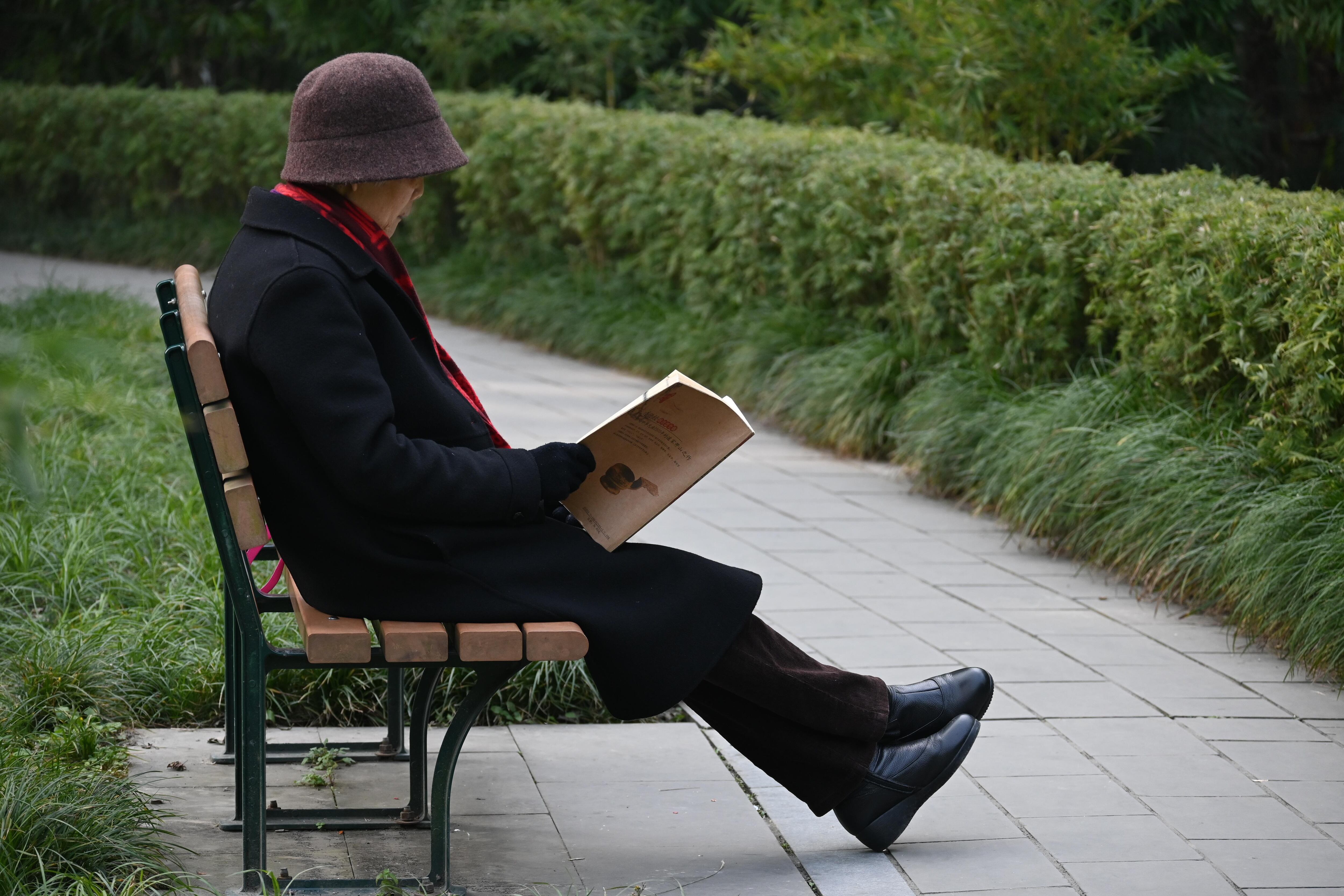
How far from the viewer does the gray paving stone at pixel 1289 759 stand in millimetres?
3660

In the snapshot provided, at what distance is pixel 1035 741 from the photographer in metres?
3.84

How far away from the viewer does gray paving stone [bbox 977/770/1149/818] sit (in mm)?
3389

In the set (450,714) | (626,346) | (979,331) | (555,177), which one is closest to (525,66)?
(555,177)

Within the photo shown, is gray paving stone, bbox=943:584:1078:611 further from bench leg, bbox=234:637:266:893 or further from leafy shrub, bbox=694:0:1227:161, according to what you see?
leafy shrub, bbox=694:0:1227:161

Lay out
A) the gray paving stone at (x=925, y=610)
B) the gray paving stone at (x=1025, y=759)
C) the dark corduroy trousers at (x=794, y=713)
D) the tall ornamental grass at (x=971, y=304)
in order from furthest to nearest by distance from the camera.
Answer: the gray paving stone at (x=925, y=610), the tall ornamental grass at (x=971, y=304), the gray paving stone at (x=1025, y=759), the dark corduroy trousers at (x=794, y=713)

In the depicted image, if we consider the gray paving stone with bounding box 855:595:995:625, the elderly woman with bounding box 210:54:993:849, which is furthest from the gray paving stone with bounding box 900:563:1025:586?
the elderly woman with bounding box 210:54:993:849

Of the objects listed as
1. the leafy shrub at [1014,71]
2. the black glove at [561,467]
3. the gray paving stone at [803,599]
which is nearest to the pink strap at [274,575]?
the black glove at [561,467]

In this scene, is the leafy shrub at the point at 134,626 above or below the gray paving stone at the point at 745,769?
below

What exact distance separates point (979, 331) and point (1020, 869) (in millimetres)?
3994

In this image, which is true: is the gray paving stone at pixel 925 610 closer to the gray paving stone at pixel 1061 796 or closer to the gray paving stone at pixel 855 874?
the gray paving stone at pixel 1061 796

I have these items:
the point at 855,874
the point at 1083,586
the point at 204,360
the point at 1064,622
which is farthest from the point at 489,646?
the point at 1083,586

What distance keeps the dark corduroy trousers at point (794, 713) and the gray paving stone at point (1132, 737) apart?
3.21ft

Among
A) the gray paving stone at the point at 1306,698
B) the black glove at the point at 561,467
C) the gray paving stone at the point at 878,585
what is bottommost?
the gray paving stone at the point at 878,585

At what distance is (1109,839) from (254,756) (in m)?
1.81
